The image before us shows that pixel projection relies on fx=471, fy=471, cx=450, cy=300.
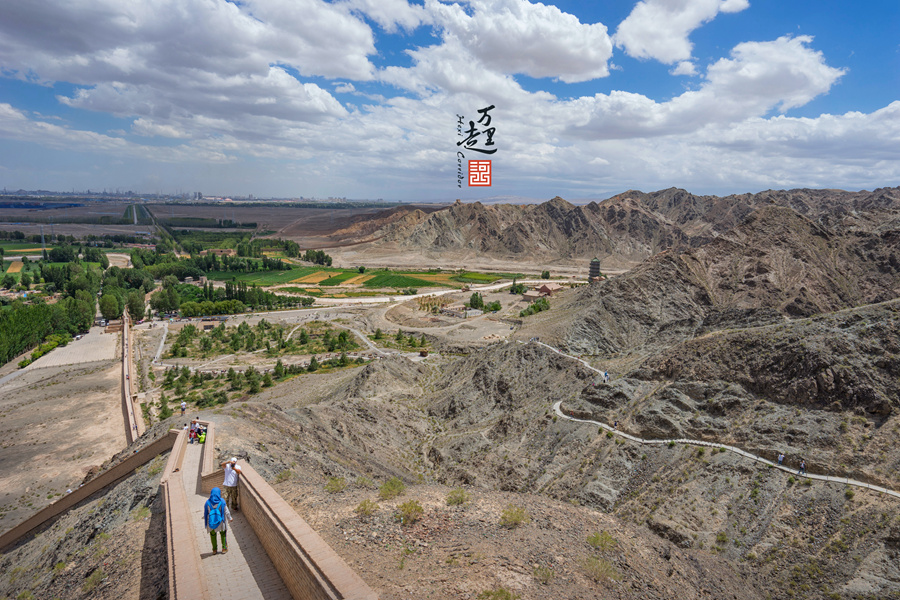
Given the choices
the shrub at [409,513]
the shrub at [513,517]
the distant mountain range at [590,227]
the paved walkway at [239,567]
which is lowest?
the shrub at [513,517]

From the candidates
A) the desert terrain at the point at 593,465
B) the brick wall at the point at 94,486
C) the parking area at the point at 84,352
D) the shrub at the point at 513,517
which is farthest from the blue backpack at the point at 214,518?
the parking area at the point at 84,352

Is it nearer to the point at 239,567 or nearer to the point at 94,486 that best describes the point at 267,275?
the point at 94,486

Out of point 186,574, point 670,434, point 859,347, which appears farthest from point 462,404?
point 186,574

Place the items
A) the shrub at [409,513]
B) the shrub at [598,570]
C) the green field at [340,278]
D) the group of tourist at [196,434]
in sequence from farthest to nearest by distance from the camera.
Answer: the green field at [340,278]
the group of tourist at [196,434]
the shrub at [409,513]
the shrub at [598,570]

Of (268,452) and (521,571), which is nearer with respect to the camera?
(521,571)

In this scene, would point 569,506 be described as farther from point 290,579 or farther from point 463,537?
point 290,579

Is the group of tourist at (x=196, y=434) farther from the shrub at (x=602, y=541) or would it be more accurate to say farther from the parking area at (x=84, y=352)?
the parking area at (x=84, y=352)
